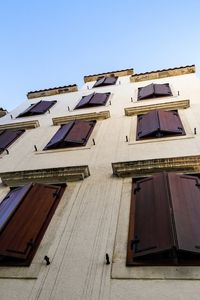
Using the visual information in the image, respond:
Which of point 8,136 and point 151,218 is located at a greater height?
point 8,136

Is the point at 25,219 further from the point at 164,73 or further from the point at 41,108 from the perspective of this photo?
the point at 164,73

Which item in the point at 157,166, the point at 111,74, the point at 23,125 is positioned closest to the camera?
the point at 157,166

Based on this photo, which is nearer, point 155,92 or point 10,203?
point 10,203

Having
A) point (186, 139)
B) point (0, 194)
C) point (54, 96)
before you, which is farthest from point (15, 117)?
point (186, 139)

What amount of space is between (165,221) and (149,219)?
367 millimetres

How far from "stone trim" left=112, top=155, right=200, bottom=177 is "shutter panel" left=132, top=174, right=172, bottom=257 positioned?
612 mm

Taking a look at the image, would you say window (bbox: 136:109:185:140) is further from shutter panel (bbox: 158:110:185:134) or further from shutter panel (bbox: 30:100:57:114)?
shutter panel (bbox: 30:100:57:114)

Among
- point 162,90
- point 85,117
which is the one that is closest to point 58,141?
point 85,117

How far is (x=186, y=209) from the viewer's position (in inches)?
224

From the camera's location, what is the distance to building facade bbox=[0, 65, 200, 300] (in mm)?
4840

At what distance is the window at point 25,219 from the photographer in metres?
5.52

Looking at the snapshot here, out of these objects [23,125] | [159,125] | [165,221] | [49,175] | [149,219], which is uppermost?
[23,125]

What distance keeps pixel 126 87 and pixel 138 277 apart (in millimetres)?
13892

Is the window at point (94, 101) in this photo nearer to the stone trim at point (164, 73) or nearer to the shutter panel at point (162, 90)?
the shutter panel at point (162, 90)
